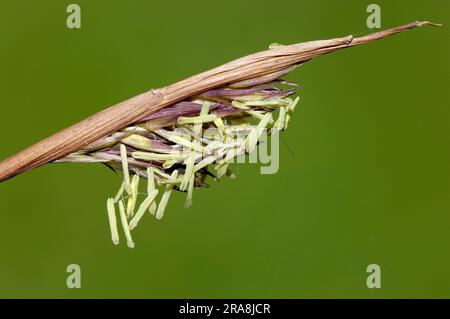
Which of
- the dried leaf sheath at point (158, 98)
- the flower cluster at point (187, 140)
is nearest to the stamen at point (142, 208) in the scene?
the flower cluster at point (187, 140)

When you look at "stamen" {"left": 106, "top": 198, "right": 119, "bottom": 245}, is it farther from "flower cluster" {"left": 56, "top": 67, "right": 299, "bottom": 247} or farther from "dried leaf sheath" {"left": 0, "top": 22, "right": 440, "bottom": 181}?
"dried leaf sheath" {"left": 0, "top": 22, "right": 440, "bottom": 181}

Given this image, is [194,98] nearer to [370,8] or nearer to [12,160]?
[12,160]

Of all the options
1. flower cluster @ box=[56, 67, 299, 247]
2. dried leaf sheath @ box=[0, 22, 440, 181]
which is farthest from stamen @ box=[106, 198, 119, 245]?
dried leaf sheath @ box=[0, 22, 440, 181]

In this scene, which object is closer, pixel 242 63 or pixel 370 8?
pixel 242 63

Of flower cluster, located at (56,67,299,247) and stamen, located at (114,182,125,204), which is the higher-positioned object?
flower cluster, located at (56,67,299,247)

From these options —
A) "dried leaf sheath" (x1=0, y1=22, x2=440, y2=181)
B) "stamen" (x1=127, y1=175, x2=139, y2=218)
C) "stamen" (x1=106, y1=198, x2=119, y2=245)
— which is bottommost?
"stamen" (x1=106, y1=198, x2=119, y2=245)

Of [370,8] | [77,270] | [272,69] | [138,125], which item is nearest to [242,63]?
[272,69]

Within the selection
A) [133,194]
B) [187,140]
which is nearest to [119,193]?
[133,194]

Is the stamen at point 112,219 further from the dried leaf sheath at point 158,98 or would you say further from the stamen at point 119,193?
the dried leaf sheath at point 158,98

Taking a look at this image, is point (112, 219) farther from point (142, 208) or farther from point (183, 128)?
point (183, 128)
